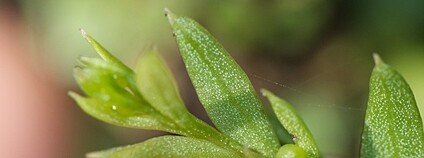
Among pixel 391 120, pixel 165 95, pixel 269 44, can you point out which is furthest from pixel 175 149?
pixel 269 44

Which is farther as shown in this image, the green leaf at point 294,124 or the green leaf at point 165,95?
the green leaf at point 294,124

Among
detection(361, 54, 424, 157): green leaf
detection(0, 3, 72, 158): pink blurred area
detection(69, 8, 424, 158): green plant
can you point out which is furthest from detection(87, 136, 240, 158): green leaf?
detection(0, 3, 72, 158): pink blurred area

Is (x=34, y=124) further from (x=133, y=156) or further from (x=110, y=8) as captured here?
(x=133, y=156)

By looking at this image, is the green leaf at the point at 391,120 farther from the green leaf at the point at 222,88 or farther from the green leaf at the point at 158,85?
the green leaf at the point at 158,85

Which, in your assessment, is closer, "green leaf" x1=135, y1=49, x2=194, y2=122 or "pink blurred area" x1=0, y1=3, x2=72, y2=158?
"green leaf" x1=135, y1=49, x2=194, y2=122

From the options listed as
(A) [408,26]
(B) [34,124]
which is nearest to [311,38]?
(A) [408,26]

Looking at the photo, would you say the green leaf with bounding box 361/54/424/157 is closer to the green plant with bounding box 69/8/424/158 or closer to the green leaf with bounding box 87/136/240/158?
the green plant with bounding box 69/8/424/158

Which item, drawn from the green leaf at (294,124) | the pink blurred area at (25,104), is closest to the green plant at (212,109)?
the green leaf at (294,124)

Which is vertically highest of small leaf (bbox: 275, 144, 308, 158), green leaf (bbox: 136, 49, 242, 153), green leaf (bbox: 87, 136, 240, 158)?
green leaf (bbox: 136, 49, 242, 153)
